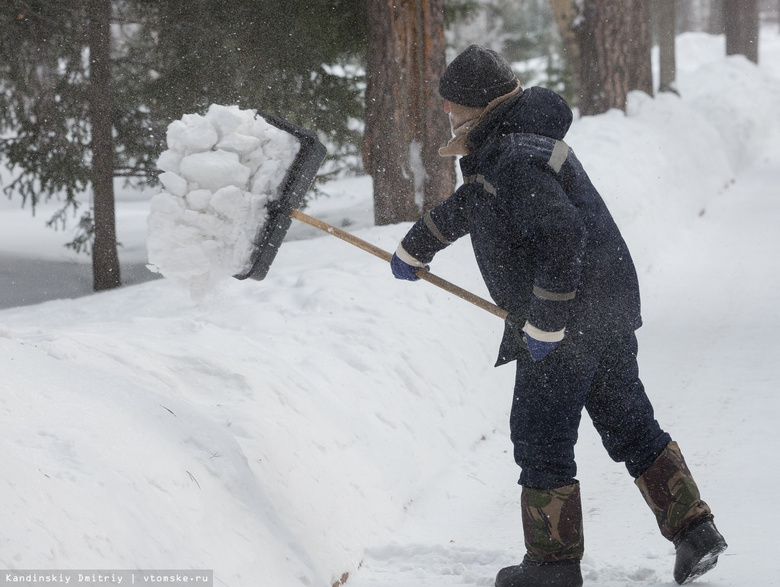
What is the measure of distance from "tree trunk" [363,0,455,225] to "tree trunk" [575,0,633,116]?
4213mm

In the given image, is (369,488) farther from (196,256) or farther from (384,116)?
(384,116)

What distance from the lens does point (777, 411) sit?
14.4 feet

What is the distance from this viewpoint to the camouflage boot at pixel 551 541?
2.77 m

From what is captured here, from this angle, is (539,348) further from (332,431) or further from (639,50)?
(639,50)

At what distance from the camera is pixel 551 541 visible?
2791 millimetres

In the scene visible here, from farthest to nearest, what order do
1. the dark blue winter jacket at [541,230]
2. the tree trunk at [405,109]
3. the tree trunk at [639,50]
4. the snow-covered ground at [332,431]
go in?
1. the tree trunk at [639,50]
2. the tree trunk at [405,109]
3. the dark blue winter jacket at [541,230]
4. the snow-covered ground at [332,431]

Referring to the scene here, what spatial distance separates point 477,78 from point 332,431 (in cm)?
161

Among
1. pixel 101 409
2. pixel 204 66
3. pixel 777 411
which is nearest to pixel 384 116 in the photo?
pixel 204 66

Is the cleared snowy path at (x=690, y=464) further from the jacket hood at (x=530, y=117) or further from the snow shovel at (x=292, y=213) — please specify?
the jacket hood at (x=530, y=117)

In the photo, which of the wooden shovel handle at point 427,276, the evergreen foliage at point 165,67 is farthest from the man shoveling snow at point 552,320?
the evergreen foliage at point 165,67

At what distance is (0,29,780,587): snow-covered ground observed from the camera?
243 centimetres

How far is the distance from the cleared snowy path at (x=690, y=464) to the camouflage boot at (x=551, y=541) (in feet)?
0.46

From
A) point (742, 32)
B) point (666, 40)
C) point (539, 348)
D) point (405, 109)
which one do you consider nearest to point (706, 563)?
point (539, 348)

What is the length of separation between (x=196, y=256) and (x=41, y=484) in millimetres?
1184
